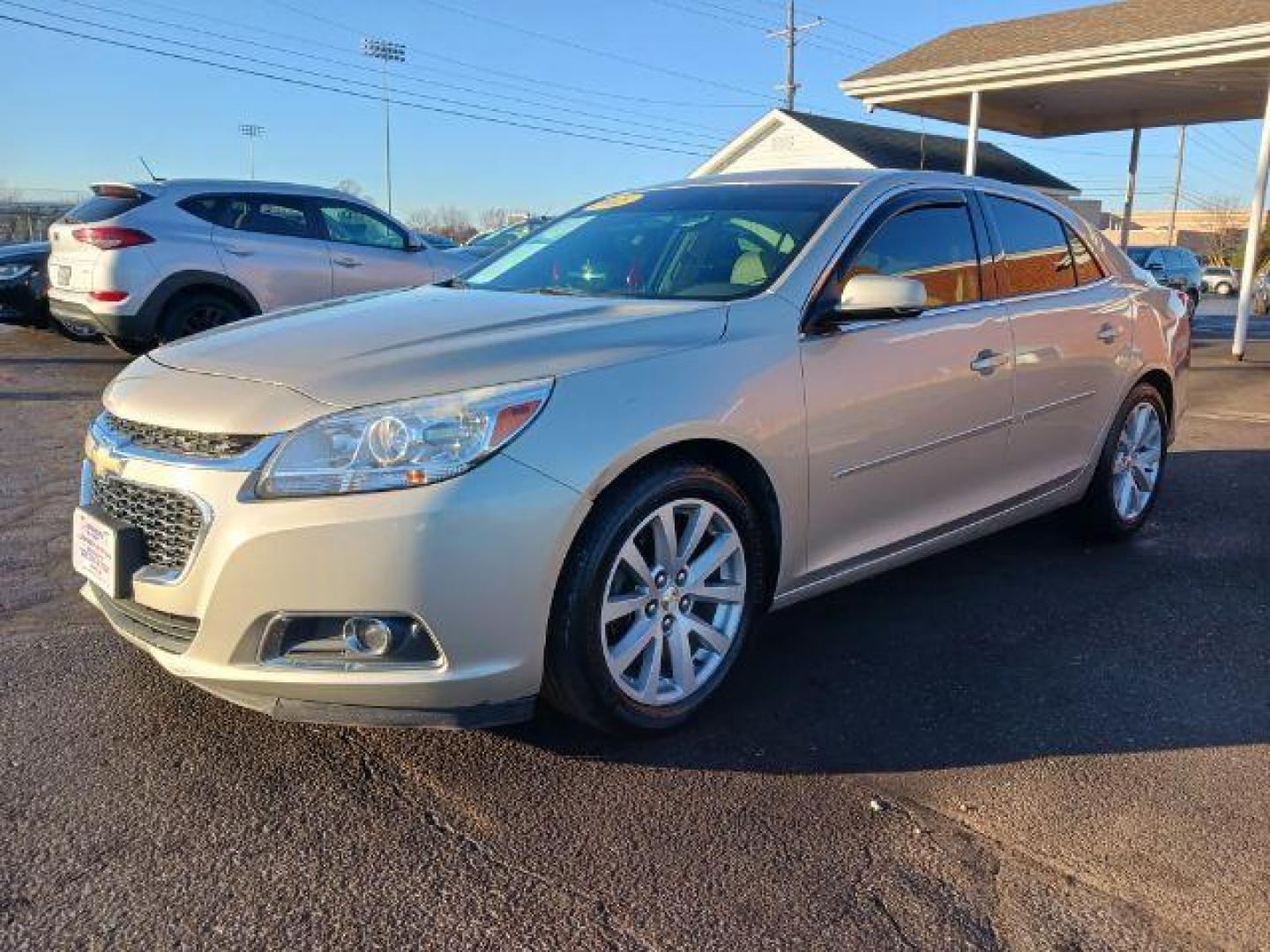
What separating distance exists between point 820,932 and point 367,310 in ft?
7.75

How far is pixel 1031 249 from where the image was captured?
447 centimetres

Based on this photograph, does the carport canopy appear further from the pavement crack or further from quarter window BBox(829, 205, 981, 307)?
the pavement crack

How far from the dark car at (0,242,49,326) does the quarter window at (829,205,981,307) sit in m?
9.20

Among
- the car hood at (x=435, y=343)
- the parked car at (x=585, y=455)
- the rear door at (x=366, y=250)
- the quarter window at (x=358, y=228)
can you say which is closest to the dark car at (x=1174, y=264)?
the rear door at (x=366, y=250)

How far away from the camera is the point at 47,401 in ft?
26.6

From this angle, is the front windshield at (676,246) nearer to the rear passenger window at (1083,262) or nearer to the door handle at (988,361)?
the door handle at (988,361)

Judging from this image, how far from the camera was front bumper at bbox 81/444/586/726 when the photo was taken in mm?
2469

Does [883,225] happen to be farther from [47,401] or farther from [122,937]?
[47,401]

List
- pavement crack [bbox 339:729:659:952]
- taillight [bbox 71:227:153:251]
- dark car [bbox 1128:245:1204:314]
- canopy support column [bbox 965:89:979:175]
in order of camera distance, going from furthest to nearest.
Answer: dark car [bbox 1128:245:1204:314] < canopy support column [bbox 965:89:979:175] < taillight [bbox 71:227:153:251] < pavement crack [bbox 339:729:659:952]

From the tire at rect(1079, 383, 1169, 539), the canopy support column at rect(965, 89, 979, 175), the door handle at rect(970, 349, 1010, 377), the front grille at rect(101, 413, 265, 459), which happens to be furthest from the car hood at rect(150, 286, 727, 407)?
the canopy support column at rect(965, 89, 979, 175)

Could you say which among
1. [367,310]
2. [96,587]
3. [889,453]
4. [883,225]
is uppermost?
[883,225]

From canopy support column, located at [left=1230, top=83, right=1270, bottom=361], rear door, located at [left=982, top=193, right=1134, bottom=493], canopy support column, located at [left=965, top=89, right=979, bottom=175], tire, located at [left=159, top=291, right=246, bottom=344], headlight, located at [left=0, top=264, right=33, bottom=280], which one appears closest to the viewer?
rear door, located at [left=982, top=193, right=1134, bottom=493]

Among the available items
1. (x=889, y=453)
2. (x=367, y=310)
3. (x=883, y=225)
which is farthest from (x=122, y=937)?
(x=883, y=225)

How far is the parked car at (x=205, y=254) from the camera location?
28.3 ft
